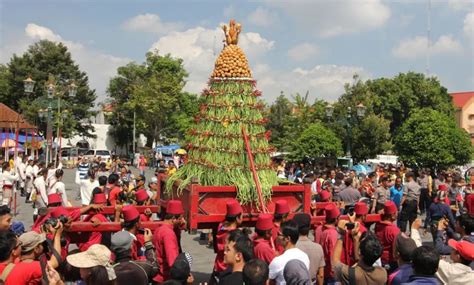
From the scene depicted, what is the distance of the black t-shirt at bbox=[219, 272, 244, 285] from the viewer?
4.04 meters

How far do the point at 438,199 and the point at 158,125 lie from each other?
38.4 meters

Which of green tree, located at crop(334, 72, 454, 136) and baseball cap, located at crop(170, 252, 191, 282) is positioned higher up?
green tree, located at crop(334, 72, 454, 136)

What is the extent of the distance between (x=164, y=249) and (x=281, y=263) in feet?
4.70

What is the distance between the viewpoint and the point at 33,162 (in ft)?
55.0

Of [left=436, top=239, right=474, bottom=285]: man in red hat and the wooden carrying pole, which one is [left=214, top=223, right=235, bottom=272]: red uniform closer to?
the wooden carrying pole

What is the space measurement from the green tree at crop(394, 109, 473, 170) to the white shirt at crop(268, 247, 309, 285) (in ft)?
81.3

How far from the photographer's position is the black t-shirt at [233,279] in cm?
404

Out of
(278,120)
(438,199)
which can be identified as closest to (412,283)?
(438,199)

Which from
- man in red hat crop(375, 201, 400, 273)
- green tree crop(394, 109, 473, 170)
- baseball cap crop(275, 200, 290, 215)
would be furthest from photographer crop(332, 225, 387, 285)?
green tree crop(394, 109, 473, 170)

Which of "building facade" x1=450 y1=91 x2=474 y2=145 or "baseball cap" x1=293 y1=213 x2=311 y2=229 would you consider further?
"building facade" x1=450 y1=91 x2=474 y2=145

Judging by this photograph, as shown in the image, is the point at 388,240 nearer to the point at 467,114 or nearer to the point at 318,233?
the point at 318,233

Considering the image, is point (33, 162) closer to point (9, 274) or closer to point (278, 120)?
point (9, 274)

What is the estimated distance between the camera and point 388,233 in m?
5.98

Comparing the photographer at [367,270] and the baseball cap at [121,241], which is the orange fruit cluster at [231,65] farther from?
the photographer at [367,270]
